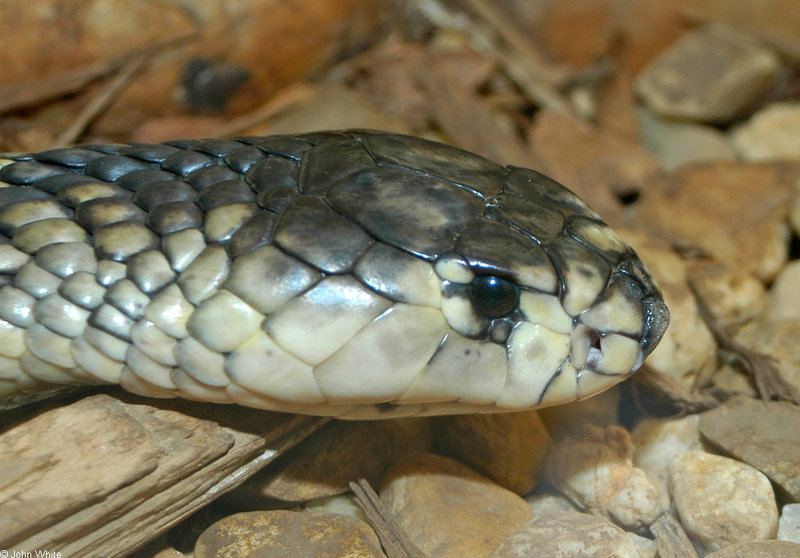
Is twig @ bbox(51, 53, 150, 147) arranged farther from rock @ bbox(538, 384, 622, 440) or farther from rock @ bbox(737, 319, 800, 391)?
rock @ bbox(737, 319, 800, 391)

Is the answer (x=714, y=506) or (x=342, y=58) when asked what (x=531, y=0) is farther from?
(x=714, y=506)

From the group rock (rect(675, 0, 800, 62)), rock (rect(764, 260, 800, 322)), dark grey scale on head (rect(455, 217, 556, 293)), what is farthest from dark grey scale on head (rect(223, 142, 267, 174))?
rock (rect(675, 0, 800, 62))

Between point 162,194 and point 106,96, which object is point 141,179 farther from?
point 106,96

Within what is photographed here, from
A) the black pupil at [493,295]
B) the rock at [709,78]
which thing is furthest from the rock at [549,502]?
the rock at [709,78]

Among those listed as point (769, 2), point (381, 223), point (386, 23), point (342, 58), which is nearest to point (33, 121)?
point (342, 58)

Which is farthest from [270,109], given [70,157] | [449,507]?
[449,507]

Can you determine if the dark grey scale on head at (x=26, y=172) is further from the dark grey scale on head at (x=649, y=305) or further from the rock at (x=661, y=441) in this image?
the rock at (x=661, y=441)

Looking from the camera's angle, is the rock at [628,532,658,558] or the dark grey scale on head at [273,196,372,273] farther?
the rock at [628,532,658,558]
